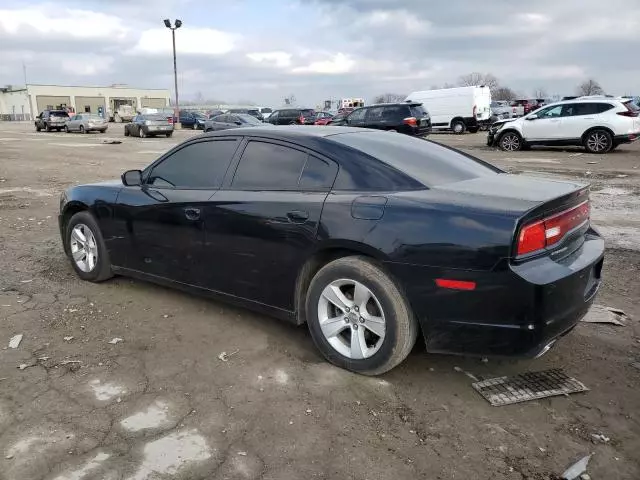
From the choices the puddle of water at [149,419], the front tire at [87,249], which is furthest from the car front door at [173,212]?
the puddle of water at [149,419]

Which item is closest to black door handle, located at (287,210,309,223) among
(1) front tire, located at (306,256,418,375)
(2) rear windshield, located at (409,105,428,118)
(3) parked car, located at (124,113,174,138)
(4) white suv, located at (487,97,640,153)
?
(1) front tire, located at (306,256,418,375)

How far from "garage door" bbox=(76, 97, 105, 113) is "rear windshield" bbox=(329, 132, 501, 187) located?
9813 cm

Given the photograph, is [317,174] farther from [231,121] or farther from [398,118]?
[231,121]

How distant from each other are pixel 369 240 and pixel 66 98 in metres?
101

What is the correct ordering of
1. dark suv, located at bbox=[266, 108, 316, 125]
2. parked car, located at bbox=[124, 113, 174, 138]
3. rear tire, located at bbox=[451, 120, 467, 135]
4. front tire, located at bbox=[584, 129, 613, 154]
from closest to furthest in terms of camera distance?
front tire, located at bbox=[584, 129, 613, 154], rear tire, located at bbox=[451, 120, 467, 135], parked car, located at bbox=[124, 113, 174, 138], dark suv, located at bbox=[266, 108, 316, 125]

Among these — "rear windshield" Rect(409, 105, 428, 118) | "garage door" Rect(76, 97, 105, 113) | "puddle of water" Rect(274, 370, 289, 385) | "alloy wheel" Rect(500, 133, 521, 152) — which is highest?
"garage door" Rect(76, 97, 105, 113)

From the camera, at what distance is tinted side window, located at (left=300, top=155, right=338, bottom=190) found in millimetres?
3561

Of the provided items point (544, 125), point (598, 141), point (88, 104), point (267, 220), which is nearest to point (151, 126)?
point (544, 125)

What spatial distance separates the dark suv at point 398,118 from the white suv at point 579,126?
299 centimetres

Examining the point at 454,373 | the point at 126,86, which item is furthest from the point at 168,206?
the point at 126,86

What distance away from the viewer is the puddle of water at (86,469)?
2.54m

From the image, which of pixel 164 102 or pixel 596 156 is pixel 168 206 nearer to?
pixel 596 156

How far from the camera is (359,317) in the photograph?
338cm

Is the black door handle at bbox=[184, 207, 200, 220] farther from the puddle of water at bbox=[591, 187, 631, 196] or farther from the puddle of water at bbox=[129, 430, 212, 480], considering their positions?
the puddle of water at bbox=[591, 187, 631, 196]
